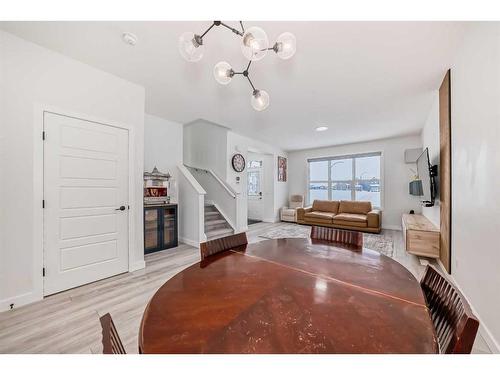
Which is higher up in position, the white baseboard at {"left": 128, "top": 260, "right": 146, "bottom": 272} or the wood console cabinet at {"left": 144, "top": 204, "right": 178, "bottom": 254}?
the wood console cabinet at {"left": 144, "top": 204, "right": 178, "bottom": 254}

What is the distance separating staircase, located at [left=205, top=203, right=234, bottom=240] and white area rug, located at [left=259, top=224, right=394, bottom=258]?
0.88 m

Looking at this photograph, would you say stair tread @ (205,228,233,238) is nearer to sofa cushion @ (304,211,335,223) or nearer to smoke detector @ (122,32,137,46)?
sofa cushion @ (304,211,335,223)

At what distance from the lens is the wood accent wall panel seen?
2344mm

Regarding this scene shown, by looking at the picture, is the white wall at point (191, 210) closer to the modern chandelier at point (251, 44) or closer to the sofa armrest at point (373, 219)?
the modern chandelier at point (251, 44)

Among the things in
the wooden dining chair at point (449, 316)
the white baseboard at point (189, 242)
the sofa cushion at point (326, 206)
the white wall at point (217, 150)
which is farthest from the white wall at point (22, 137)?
the sofa cushion at point (326, 206)

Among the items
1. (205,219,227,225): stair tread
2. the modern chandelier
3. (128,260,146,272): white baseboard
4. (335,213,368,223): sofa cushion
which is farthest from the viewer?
(335,213,368,223): sofa cushion

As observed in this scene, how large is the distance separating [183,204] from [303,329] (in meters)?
3.79

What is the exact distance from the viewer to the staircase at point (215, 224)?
14.0 ft

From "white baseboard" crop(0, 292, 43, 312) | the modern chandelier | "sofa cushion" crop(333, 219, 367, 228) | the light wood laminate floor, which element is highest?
the modern chandelier

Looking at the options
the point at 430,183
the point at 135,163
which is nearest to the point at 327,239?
the point at 430,183

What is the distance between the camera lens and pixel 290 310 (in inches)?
31.4

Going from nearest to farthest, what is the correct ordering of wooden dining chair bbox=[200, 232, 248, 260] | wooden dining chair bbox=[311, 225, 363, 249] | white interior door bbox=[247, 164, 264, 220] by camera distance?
wooden dining chair bbox=[200, 232, 248, 260] → wooden dining chair bbox=[311, 225, 363, 249] → white interior door bbox=[247, 164, 264, 220]

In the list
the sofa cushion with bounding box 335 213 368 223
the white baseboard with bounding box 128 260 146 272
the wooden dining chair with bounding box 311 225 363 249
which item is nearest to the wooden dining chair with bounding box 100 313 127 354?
the wooden dining chair with bounding box 311 225 363 249

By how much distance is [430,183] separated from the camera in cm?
282
